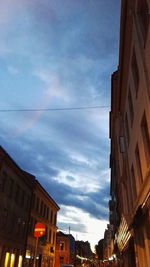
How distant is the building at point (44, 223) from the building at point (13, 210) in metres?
2.27

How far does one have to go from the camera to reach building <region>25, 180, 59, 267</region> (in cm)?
3869

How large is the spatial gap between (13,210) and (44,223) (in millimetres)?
14680

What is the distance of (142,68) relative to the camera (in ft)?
32.5

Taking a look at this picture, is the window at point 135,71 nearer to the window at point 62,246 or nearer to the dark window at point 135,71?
the dark window at point 135,71

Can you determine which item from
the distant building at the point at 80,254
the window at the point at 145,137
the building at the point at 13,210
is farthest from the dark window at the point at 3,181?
the distant building at the point at 80,254

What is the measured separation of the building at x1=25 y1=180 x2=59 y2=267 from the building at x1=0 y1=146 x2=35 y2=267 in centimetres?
227

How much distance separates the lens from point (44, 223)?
45.9m

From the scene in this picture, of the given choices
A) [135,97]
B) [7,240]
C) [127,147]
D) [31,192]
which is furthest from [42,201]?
[135,97]

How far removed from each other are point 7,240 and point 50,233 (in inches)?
828

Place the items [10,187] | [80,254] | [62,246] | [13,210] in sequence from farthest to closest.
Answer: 1. [80,254]
2. [62,246]
3. [13,210]
4. [10,187]

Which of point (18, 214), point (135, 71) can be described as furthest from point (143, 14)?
point (18, 214)

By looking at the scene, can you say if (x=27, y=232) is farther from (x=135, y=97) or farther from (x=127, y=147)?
(x=135, y=97)

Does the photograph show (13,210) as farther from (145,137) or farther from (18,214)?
(145,137)

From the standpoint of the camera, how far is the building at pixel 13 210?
29.4 m
